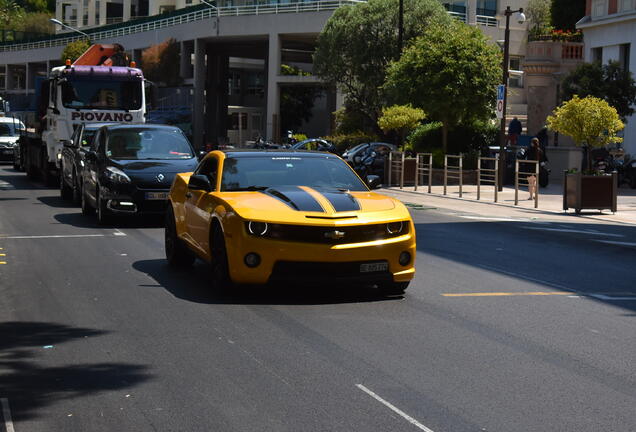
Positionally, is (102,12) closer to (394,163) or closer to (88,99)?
(394,163)

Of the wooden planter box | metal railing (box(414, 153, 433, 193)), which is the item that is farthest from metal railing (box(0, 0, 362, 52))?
the wooden planter box

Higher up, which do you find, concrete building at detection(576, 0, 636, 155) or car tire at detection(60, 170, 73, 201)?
concrete building at detection(576, 0, 636, 155)

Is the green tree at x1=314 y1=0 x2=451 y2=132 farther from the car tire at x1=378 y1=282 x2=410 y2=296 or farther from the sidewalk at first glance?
the car tire at x1=378 y1=282 x2=410 y2=296

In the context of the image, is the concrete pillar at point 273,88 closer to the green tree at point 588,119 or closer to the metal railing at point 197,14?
the metal railing at point 197,14

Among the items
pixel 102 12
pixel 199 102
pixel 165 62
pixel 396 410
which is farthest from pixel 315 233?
pixel 102 12

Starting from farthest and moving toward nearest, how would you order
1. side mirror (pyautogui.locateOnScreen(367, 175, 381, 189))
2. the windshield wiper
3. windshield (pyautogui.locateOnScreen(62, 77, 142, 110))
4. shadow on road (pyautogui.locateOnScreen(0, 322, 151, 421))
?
windshield (pyautogui.locateOnScreen(62, 77, 142, 110)), side mirror (pyautogui.locateOnScreen(367, 175, 381, 189)), the windshield wiper, shadow on road (pyautogui.locateOnScreen(0, 322, 151, 421))

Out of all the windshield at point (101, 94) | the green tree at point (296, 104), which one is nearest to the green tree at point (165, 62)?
the green tree at point (296, 104)

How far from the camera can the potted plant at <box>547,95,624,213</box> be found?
24.3 meters

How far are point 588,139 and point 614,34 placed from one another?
57.5ft

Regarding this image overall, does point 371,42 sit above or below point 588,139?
above

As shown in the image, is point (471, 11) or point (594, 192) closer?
point (594, 192)

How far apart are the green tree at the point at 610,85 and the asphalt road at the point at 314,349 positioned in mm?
25003

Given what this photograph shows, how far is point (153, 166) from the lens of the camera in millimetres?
18297

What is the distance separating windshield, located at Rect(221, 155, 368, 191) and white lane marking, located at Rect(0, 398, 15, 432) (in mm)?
4895
